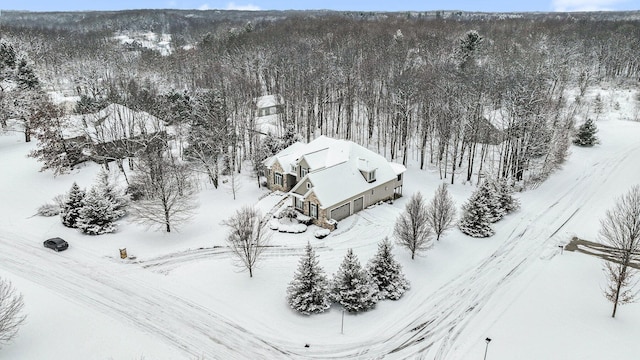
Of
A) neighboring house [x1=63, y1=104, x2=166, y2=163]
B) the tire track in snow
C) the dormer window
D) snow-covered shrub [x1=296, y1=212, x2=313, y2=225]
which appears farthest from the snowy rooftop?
neighboring house [x1=63, y1=104, x2=166, y2=163]

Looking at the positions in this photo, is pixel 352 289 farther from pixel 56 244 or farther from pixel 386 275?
pixel 56 244

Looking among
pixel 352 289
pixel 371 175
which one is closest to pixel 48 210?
pixel 352 289

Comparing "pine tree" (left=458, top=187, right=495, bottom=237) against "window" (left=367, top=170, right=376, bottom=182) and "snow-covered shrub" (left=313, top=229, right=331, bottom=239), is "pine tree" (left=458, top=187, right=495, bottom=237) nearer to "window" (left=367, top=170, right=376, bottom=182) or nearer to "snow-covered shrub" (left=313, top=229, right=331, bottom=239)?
"window" (left=367, top=170, right=376, bottom=182)

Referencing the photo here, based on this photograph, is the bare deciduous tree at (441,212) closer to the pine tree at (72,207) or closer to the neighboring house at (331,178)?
the neighboring house at (331,178)

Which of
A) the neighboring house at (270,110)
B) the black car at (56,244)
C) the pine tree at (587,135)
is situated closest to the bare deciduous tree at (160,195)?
the black car at (56,244)

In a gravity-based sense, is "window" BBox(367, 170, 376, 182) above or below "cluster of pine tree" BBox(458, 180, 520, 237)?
above

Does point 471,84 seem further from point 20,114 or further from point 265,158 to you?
point 20,114
